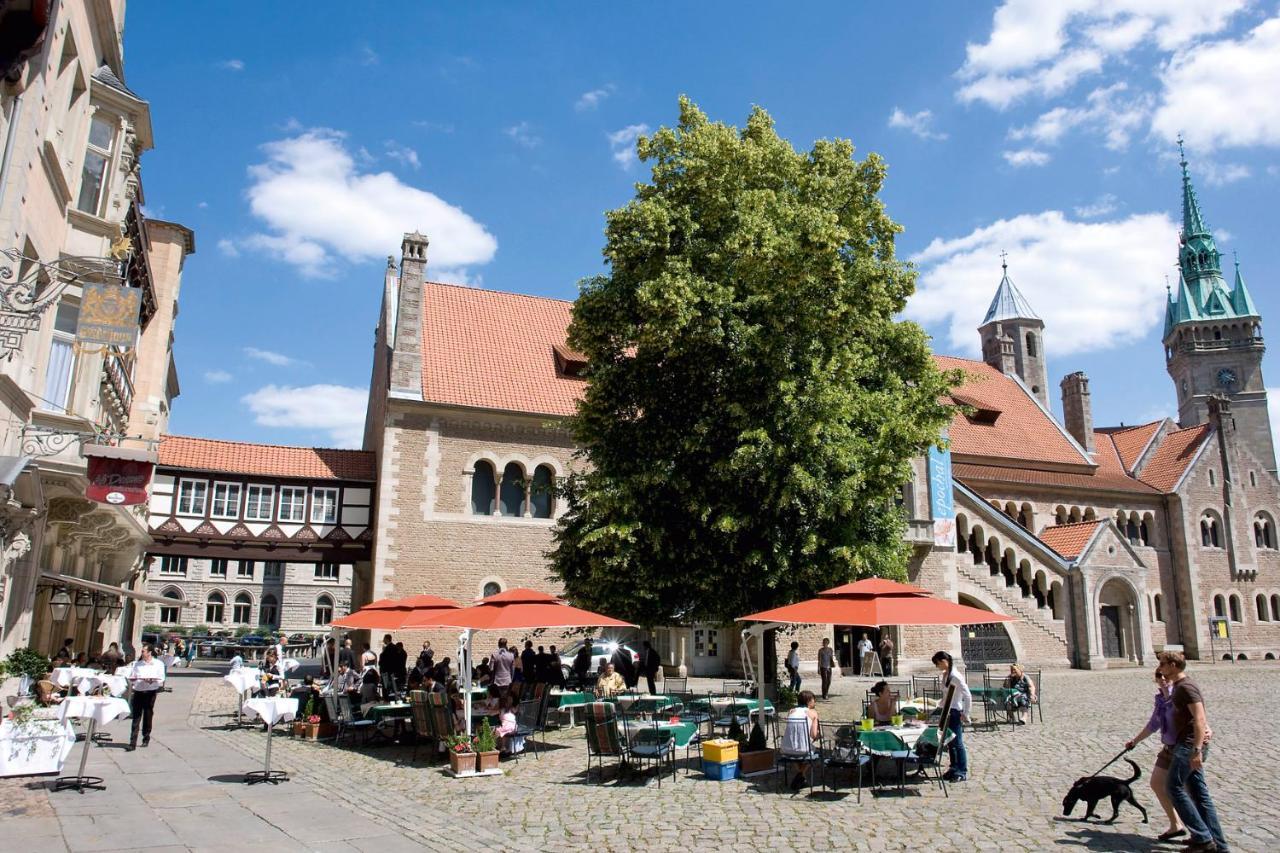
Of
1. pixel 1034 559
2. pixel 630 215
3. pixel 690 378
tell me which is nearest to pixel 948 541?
pixel 1034 559

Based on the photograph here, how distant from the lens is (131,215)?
1972 centimetres

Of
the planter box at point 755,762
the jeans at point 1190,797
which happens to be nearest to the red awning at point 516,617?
the planter box at point 755,762

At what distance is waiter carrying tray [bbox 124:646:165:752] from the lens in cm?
1283

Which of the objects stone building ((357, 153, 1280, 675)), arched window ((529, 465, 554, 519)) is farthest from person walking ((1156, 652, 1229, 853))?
arched window ((529, 465, 554, 519))

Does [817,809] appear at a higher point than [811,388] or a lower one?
lower

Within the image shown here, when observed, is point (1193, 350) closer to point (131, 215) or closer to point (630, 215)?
point (630, 215)

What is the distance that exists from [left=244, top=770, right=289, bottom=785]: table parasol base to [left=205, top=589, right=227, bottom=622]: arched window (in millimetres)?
57081

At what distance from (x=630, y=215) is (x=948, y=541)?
18628mm

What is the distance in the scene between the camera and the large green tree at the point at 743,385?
51.9ft

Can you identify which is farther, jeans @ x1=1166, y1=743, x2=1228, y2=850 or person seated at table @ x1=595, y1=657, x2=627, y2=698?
person seated at table @ x1=595, y1=657, x2=627, y2=698

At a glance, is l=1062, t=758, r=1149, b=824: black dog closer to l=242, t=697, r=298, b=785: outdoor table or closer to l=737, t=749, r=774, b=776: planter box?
l=737, t=749, r=774, b=776: planter box

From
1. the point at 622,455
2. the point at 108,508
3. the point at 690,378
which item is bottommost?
the point at 108,508

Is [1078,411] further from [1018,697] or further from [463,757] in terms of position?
[463,757]

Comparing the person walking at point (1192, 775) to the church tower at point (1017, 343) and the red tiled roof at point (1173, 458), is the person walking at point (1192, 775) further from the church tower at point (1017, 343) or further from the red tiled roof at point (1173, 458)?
the church tower at point (1017, 343)
